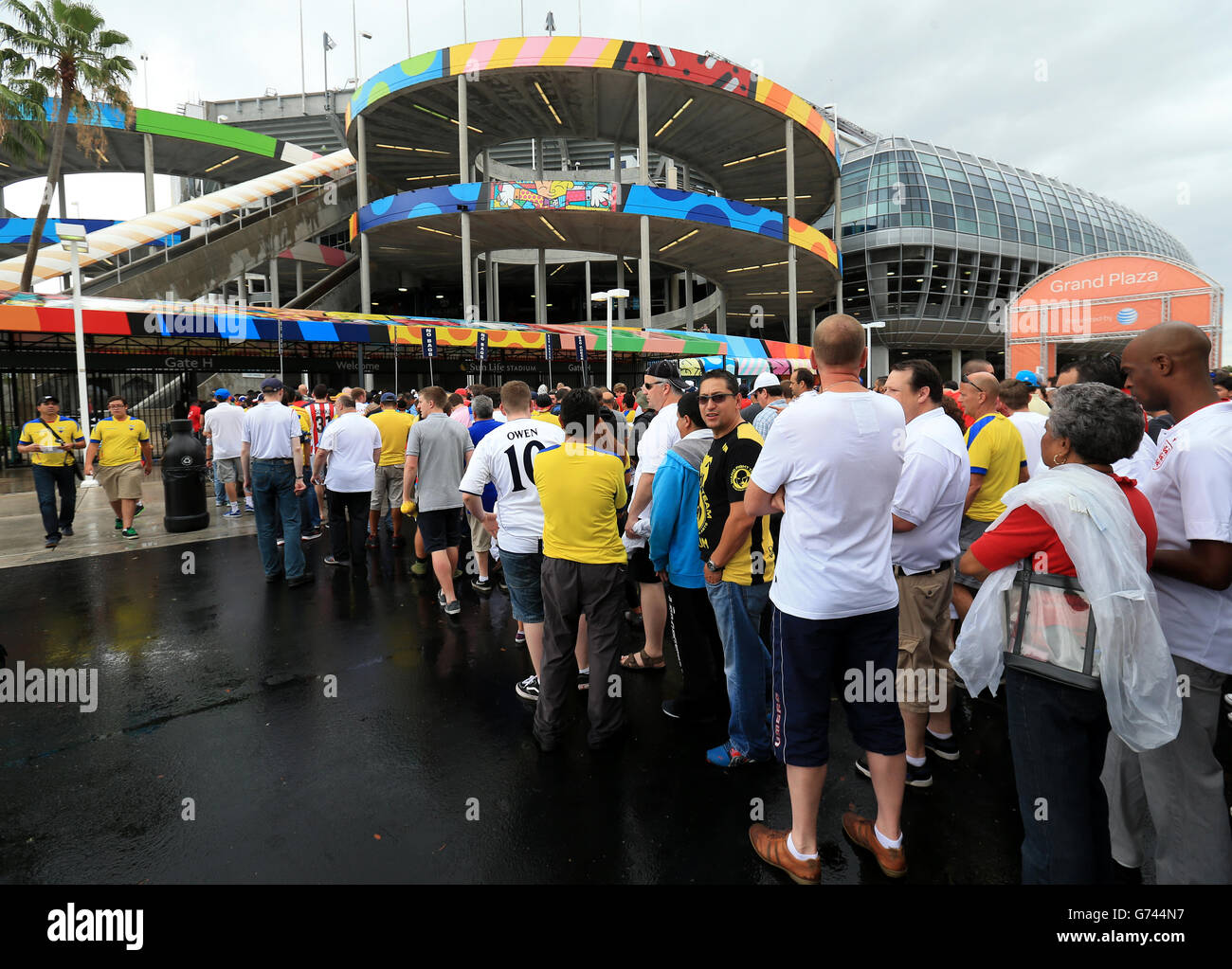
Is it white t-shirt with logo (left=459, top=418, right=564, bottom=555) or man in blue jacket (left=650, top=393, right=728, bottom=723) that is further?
white t-shirt with logo (left=459, top=418, right=564, bottom=555)

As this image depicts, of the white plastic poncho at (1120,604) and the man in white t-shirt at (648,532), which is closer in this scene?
the white plastic poncho at (1120,604)

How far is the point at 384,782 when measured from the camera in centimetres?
328

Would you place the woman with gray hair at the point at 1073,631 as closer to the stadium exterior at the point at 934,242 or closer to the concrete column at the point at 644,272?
the concrete column at the point at 644,272

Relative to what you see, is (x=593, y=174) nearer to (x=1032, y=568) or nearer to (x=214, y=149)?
(x=214, y=149)

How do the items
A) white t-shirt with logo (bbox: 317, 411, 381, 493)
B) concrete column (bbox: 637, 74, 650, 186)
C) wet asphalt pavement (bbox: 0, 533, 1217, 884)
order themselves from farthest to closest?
concrete column (bbox: 637, 74, 650, 186), white t-shirt with logo (bbox: 317, 411, 381, 493), wet asphalt pavement (bbox: 0, 533, 1217, 884)

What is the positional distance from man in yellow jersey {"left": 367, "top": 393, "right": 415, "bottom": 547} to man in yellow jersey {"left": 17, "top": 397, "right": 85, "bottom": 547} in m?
3.95

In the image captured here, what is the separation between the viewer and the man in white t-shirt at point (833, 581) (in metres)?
2.37

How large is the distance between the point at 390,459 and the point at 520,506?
421 cm

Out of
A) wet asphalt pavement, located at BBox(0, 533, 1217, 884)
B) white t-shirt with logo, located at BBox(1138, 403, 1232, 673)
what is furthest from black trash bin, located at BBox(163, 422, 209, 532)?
white t-shirt with logo, located at BBox(1138, 403, 1232, 673)

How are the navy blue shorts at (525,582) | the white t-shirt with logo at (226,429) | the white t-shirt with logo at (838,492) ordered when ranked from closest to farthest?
1. the white t-shirt with logo at (838,492)
2. the navy blue shorts at (525,582)
3. the white t-shirt with logo at (226,429)

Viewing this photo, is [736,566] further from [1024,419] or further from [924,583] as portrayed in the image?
[1024,419]

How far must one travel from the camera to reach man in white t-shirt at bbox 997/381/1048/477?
4.31 m

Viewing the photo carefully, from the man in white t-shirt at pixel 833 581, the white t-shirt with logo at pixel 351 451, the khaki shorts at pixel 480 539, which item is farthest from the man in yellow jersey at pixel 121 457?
the man in white t-shirt at pixel 833 581

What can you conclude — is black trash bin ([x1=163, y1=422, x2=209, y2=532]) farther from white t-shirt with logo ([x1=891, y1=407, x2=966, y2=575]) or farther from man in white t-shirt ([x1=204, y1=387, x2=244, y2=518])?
white t-shirt with logo ([x1=891, y1=407, x2=966, y2=575])
